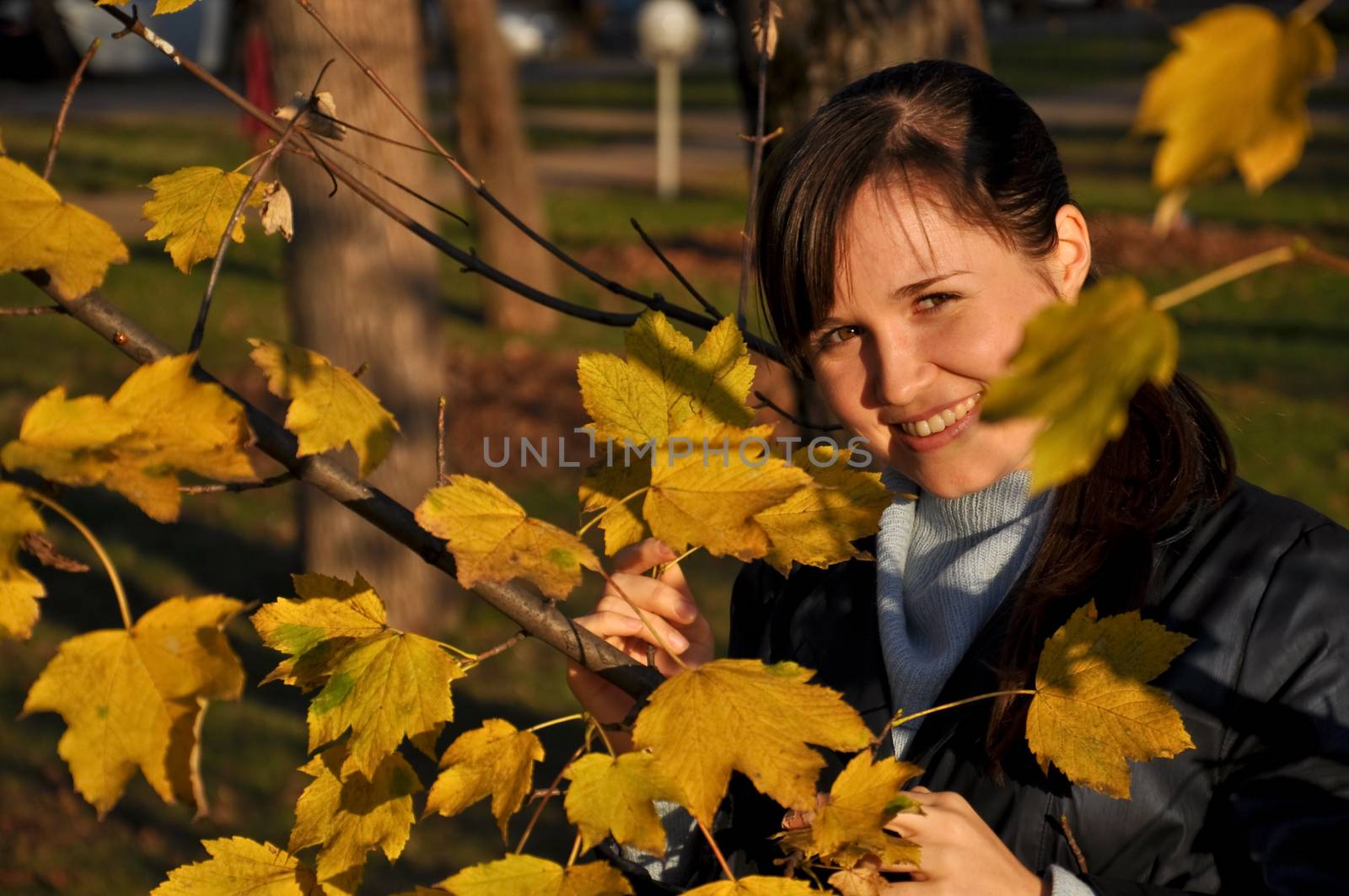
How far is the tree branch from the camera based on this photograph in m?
0.88

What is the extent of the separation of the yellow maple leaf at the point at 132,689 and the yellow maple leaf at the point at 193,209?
0.39m

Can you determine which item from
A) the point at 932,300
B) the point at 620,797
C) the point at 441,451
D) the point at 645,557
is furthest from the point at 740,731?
the point at 932,300

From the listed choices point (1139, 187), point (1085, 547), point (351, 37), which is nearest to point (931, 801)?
point (1085, 547)

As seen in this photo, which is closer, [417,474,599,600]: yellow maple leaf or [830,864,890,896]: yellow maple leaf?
[417,474,599,600]: yellow maple leaf

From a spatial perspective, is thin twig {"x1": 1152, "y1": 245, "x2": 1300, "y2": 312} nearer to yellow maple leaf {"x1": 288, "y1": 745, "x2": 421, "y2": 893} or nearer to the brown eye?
yellow maple leaf {"x1": 288, "y1": 745, "x2": 421, "y2": 893}

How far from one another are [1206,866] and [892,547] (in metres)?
0.55

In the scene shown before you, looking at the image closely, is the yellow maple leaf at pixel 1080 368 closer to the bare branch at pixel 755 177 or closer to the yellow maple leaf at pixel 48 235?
the yellow maple leaf at pixel 48 235

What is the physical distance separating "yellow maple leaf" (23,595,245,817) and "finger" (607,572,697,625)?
2.07 feet

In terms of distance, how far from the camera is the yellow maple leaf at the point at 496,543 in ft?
2.70

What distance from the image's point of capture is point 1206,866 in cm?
147

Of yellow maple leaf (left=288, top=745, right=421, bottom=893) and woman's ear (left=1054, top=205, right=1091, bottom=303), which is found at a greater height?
woman's ear (left=1054, top=205, right=1091, bottom=303)

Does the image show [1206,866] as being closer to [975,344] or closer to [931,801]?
[931,801]

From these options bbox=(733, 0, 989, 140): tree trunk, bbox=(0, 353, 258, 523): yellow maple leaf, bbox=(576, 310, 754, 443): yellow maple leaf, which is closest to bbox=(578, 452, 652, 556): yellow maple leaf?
bbox=(576, 310, 754, 443): yellow maple leaf

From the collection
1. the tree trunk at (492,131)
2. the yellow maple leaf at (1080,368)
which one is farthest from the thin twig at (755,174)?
the tree trunk at (492,131)
